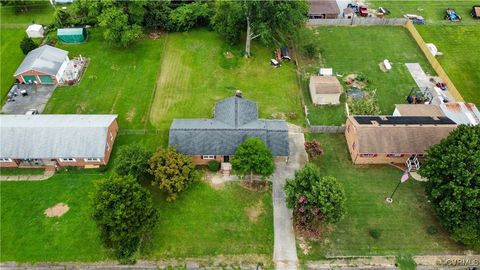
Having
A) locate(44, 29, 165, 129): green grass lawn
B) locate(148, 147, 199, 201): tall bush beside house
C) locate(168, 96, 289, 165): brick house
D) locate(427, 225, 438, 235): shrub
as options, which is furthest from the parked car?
locate(427, 225, 438, 235): shrub

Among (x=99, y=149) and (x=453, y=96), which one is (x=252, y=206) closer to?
(x=99, y=149)


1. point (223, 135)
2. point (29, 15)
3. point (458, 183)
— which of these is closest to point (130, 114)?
point (223, 135)

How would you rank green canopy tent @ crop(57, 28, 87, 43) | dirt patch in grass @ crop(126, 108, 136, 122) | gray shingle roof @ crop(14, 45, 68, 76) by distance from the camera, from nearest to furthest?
dirt patch in grass @ crop(126, 108, 136, 122) < gray shingle roof @ crop(14, 45, 68, 76) < green canopy tent @ crop(57, 28, 87, 43)

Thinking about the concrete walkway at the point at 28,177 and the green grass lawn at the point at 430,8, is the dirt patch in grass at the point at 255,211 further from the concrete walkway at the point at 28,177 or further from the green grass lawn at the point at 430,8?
the green grass lawn at the point at 430,8

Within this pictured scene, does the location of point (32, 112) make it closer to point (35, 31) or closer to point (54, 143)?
point (54, 143)

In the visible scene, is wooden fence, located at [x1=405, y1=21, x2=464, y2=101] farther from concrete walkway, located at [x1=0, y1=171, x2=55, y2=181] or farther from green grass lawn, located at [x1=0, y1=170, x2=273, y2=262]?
concrete walkway, located at [x1=0, y1=171, x2=55, y2=181]

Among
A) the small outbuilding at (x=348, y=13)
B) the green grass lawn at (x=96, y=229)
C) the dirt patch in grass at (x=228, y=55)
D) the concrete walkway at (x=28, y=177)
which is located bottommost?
the green grass lawn at (x=96, y=229)

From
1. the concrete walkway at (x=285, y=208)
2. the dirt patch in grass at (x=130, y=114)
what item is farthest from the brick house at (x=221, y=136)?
the dirt patch in grass at (x=130, y=114)
